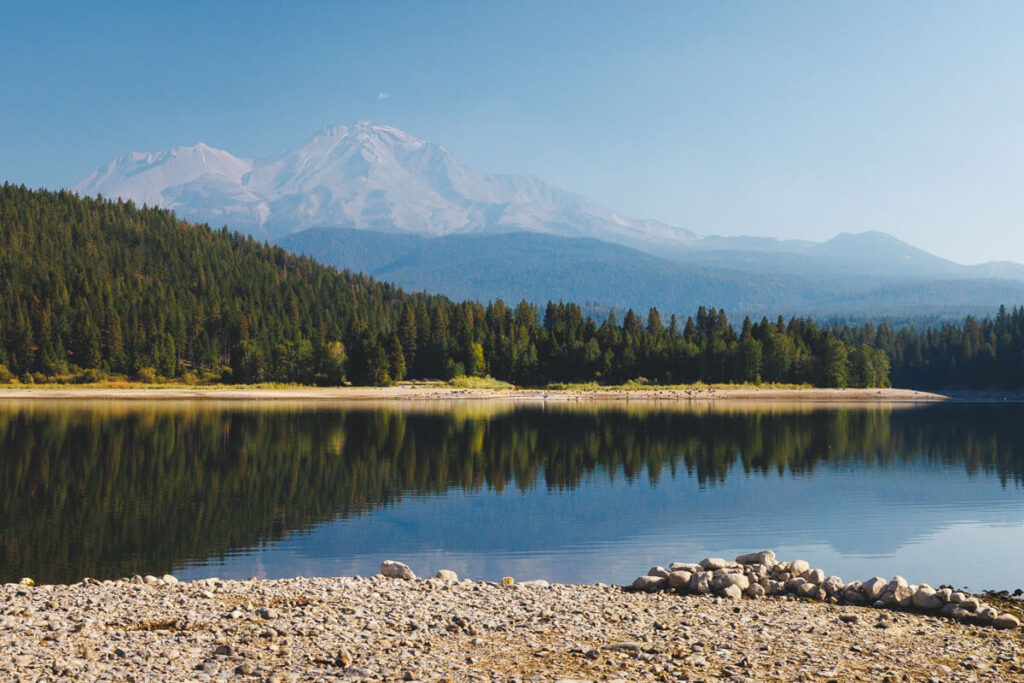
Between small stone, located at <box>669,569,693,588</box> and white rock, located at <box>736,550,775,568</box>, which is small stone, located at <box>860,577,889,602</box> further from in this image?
small stone, located at <box>669,569,693,588</box>

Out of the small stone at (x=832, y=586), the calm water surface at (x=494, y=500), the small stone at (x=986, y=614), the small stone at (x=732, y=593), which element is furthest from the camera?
the calm water surface at (x=494, y=500)

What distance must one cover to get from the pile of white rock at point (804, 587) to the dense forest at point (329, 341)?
109029mm

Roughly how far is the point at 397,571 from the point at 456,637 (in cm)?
546

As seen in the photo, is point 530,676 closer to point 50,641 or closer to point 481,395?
point 50,641

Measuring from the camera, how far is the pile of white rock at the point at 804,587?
15.6 m

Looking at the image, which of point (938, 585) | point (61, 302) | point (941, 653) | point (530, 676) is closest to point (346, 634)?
point (530, 676)

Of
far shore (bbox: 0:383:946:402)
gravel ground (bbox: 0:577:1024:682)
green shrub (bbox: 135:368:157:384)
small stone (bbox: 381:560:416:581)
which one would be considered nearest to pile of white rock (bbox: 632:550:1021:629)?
gravel ground (bbox: 0:577:1024:682)

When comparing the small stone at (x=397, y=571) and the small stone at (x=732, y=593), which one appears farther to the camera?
the small stone at (x=397, y=571)

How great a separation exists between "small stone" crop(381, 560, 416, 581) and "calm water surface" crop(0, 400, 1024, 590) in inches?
77.0

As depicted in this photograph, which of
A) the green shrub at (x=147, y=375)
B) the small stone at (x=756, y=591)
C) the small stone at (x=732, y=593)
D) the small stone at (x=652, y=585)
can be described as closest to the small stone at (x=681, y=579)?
the small stone at (x=652, y=585)

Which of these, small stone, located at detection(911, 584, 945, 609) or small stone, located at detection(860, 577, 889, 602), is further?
small stone, located at detection(860, 577, 889, 602)

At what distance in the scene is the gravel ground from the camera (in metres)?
11.6

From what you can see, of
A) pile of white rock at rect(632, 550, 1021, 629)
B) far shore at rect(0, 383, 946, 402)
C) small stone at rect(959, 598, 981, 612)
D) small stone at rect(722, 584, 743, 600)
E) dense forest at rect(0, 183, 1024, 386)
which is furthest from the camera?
dense forest at rect(0, 183, 1024, 386)

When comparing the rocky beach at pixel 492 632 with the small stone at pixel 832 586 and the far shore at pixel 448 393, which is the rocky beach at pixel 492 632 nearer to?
the small stone at pixel 832 586
